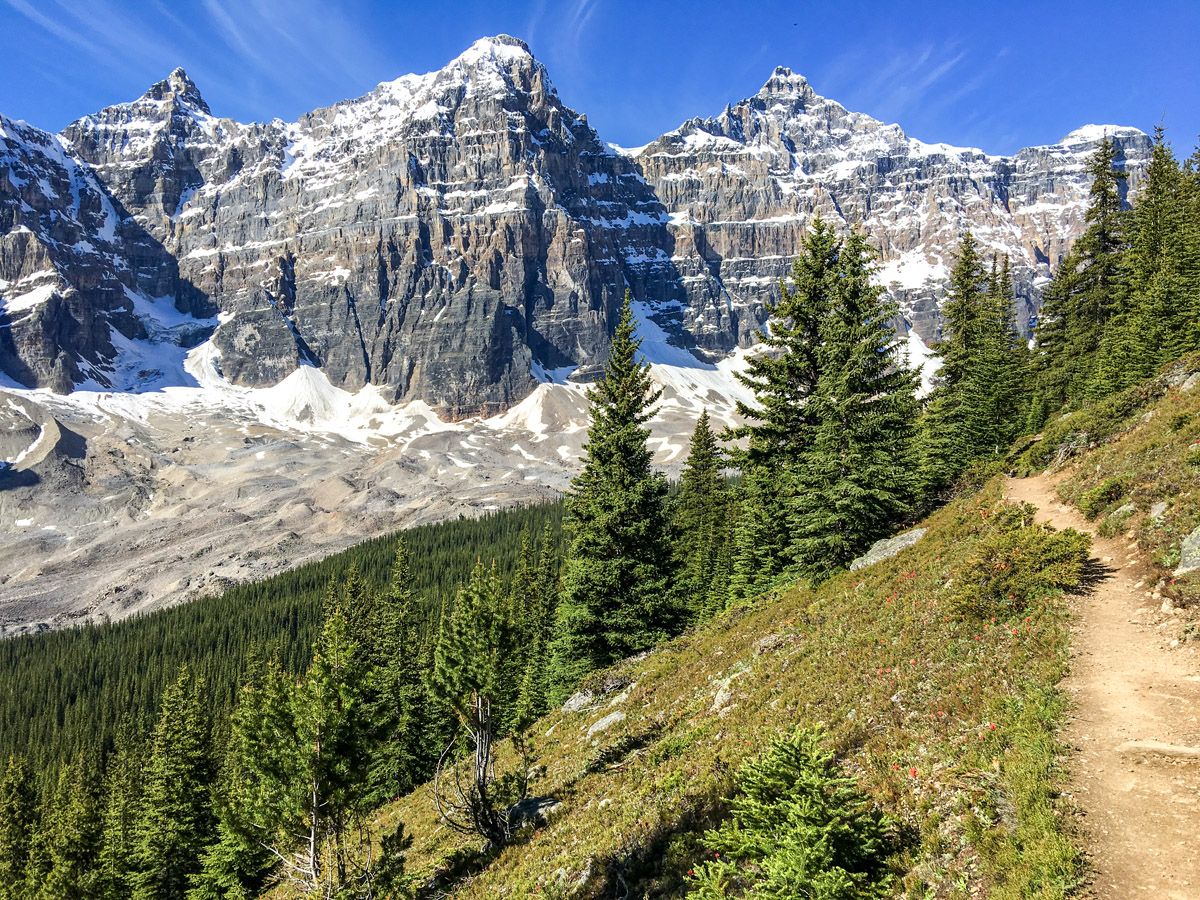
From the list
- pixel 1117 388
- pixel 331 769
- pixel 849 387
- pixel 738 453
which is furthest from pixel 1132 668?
pixel 1117 388

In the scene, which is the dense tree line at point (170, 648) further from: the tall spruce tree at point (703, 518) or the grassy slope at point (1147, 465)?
the grassy slope at point (1147, 465)

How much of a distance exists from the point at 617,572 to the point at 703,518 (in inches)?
1189

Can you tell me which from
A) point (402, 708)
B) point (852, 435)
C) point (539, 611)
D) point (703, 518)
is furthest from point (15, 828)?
point (852, 435)

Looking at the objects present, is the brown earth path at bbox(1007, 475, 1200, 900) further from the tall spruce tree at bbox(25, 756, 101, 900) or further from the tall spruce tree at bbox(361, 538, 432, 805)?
the tall spruce tree at bbox(25, 756, 101, 900)

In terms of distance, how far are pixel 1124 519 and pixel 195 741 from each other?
4911cm

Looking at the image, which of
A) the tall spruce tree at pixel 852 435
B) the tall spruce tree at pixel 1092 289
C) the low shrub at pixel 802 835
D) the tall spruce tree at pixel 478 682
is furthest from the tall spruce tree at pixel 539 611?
Result: the tall spruce tree at pixel 1092 289

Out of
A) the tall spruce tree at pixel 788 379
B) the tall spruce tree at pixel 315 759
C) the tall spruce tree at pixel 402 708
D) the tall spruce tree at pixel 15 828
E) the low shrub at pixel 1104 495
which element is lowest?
the tall spruce tree at pixel 15 828

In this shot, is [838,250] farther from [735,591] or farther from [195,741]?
[195,741]

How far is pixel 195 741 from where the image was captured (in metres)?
39.8

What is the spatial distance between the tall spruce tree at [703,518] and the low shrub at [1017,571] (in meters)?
27.5

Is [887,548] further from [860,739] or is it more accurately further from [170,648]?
[170,648]

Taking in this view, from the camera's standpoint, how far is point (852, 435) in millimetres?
21391

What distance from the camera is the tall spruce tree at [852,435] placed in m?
21.2

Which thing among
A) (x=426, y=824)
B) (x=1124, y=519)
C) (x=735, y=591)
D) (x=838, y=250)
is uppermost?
(x=838, y=250)
